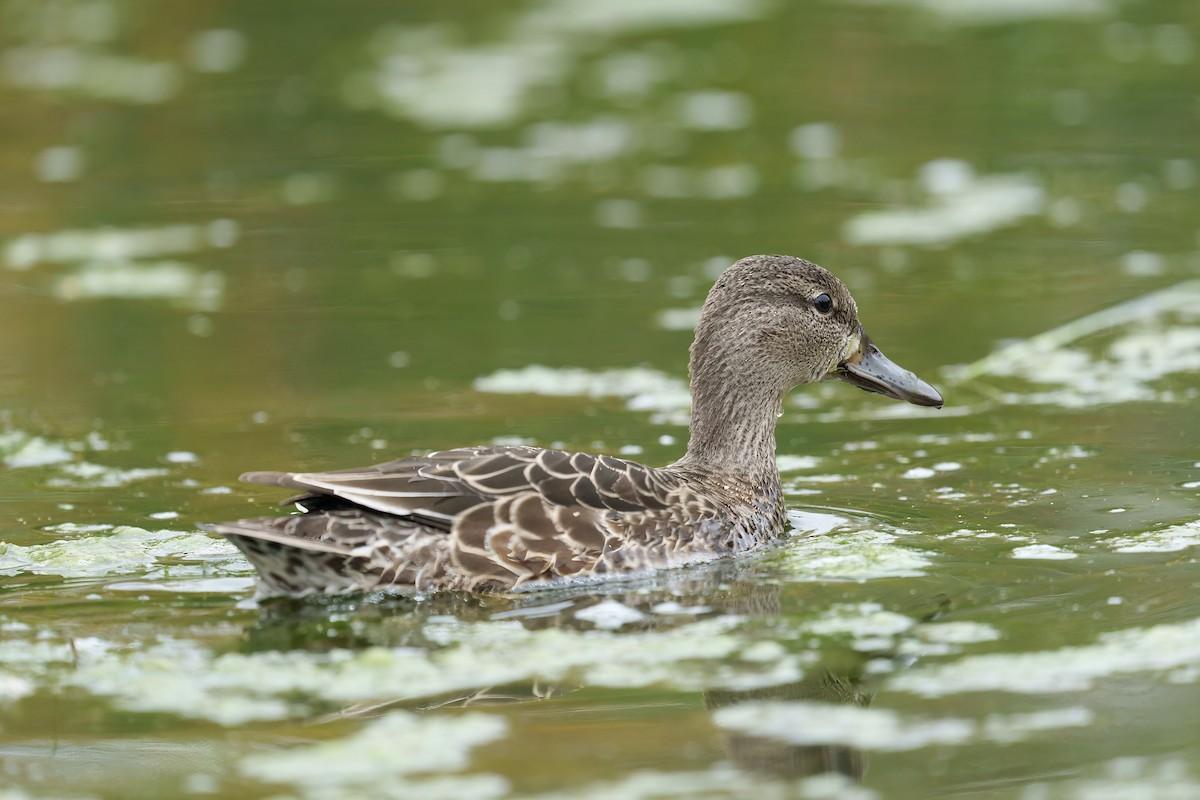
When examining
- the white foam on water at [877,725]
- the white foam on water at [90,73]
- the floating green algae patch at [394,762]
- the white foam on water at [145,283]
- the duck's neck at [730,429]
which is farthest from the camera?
the white foam on water at [90,73]

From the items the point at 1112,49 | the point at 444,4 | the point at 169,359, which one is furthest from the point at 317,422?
the point at 444,4

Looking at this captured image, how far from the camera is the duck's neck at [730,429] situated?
9125mm

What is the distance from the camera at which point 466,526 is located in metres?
7.79

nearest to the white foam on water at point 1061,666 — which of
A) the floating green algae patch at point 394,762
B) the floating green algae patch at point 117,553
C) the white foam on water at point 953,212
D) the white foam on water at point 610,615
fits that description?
the white foam on water at point 610,615

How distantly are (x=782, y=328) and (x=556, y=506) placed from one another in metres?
1.84

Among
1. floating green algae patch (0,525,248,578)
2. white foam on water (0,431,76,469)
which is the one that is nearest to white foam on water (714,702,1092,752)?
floating green algae patch (0,525,248,578)

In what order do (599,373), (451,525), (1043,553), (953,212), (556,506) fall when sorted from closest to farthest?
(451,525) → (556,506) → (1043,553) → (599,373) → (953,212)

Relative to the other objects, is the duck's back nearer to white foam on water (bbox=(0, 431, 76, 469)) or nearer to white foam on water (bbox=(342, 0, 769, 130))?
white foam on water (bbox=(0, 431, 76, 469))

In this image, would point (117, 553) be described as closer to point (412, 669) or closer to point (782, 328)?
point (412, 669)

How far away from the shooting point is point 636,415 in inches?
424

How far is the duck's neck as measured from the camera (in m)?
9.12

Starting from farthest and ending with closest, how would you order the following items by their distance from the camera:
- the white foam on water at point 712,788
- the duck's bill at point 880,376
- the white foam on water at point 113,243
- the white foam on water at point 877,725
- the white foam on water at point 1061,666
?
1. the white foam on water at point 113,243
2. the duck's bill at point 880,376
3. the white foam on water at point 1061,666
4. the white foam on water at point 877,725
5. the white foam on water at point 712,788

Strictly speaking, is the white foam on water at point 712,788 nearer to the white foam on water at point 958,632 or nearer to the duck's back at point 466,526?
the white foam on water at point 958,632

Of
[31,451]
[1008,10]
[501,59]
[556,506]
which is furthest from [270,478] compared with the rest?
[1008,10]
